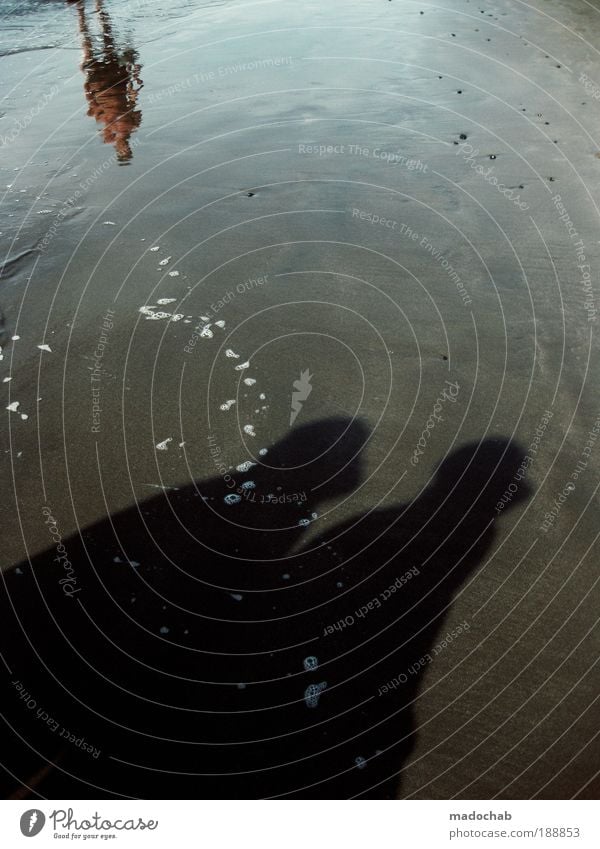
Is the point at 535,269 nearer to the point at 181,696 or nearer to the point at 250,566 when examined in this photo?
the point at 250,566

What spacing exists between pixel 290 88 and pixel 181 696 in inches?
276

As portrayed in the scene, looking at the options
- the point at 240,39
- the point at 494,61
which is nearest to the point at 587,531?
the point at 494,61

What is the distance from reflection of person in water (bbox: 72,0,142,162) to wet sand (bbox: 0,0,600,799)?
2.7 inches

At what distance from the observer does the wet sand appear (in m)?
2.98

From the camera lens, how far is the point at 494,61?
8492mm

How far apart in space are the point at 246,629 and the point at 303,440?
4.17ft
